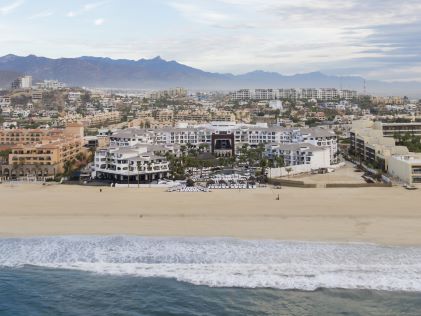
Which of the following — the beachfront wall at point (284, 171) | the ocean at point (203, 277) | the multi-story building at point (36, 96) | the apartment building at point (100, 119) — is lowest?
the ocean at point (203, 277)

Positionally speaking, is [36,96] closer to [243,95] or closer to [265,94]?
[243,95]

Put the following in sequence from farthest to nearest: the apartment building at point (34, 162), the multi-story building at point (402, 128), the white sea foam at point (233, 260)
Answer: the multi-story building at point (402, 128) < the apartment building at point (34, 162) < the white sea foam at point (233, 260)

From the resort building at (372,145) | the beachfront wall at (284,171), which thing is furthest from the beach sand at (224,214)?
the resort building at (372,145)

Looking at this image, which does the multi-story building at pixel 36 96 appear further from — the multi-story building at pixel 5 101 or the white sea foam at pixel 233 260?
the white sea foam at pixel 233 260

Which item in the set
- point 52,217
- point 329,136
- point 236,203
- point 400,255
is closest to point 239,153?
point 329,136

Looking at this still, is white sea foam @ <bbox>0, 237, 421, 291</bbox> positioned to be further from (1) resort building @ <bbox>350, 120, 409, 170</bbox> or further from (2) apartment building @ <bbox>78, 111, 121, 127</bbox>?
(2) apartment building @ <bbox>78, 111, 121, 127</bbox>
